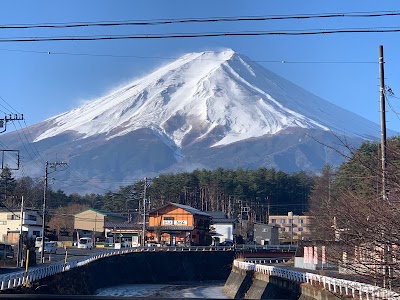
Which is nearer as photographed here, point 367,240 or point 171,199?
point 367,240

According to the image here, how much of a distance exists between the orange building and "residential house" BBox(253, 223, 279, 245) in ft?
26.9

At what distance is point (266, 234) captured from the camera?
69500 millimetres

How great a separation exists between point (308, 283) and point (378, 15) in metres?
15.2

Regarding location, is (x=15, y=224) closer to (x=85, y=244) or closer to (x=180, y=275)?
(x=85, y=244)

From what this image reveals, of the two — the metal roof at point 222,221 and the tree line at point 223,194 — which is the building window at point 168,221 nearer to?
the metal roof at point 222,221

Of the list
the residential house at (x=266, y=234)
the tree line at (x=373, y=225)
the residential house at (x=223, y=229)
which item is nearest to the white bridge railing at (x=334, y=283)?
the tree line at (x=373, y=225)

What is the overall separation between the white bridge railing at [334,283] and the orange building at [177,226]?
75.1ft

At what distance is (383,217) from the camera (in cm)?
705

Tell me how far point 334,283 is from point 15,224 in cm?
4364

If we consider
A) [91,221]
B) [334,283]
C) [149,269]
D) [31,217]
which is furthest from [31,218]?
[334,283]

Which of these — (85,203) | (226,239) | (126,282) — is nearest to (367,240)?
(126,282)

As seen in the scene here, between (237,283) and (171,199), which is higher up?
(171,199)

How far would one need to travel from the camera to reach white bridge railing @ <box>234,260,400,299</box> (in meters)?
8.10

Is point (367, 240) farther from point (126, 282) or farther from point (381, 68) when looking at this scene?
point (126, 282)
